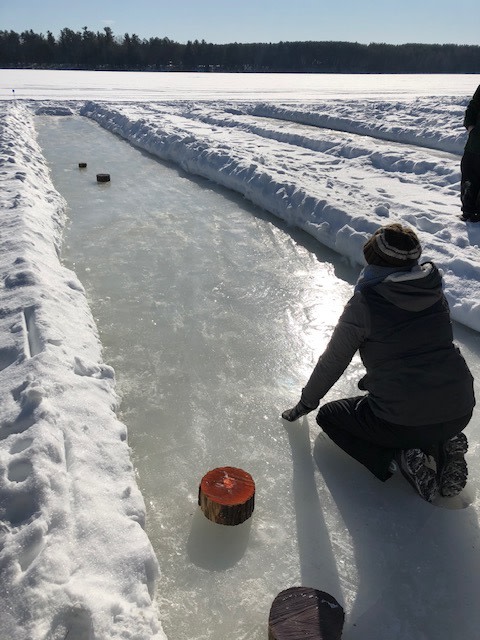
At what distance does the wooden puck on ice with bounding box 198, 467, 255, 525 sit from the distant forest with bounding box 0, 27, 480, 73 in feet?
229

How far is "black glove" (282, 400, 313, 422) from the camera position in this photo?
2640mm

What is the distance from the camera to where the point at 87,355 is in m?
3.06

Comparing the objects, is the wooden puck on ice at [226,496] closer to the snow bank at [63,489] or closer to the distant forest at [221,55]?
the snow bank at [63,489]

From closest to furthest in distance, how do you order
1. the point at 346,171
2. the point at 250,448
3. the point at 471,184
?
the point at 250,448, the point at 471,184, the point at 346,171

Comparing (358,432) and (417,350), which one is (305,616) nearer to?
(358,432)

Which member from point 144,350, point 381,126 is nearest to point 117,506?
point 144,350

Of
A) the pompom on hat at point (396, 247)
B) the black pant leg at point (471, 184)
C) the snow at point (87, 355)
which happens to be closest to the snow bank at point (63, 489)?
the snow at point (87, 355)

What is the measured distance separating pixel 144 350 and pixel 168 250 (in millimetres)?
1862

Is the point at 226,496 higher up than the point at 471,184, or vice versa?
the point at 471,184

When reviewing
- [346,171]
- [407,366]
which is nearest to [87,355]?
[407,366]

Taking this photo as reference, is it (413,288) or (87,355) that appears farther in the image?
(87,355)

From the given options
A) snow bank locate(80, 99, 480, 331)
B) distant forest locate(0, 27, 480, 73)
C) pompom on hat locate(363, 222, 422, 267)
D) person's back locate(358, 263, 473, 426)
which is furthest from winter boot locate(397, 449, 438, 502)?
distant forest locate(0, 27, 480, 73)

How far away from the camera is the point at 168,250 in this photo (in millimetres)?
5008

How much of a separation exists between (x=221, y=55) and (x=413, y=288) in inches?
3288
